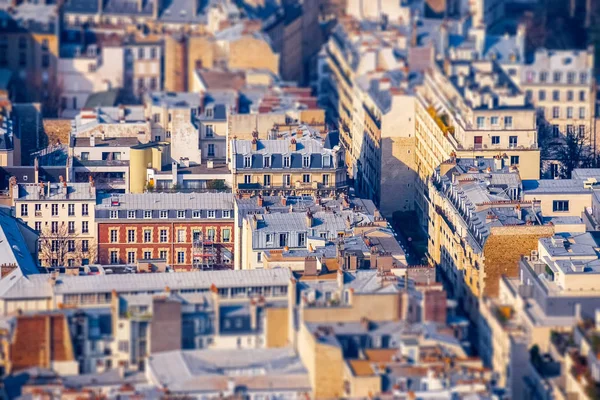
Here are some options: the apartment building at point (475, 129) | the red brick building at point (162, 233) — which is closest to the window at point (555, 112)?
the apartment building at point (475, 129)

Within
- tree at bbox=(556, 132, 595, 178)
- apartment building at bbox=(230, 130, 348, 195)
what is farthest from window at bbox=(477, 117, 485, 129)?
apartment building at bbox=(230, 130, 348, 195)

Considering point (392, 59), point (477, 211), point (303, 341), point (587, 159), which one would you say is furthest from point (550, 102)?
point (303, 341)

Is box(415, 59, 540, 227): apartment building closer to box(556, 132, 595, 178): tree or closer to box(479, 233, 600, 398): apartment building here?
box(556, 132, 595, 178): tree

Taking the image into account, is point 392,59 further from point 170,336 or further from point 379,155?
point 170,336

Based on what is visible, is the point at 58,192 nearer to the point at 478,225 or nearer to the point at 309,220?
the point at 309,220

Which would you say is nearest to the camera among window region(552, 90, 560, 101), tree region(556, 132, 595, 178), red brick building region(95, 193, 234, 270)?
red brick building region(95, 193, 234, 270)

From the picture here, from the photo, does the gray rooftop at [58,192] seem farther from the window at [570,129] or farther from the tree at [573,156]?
the window at [570,129]
